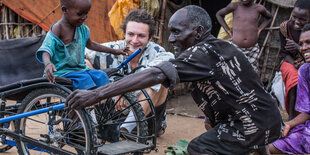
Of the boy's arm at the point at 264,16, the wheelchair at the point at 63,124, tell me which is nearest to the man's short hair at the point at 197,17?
the wheelchair at the point at 63,124

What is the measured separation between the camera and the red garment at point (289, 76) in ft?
14.3

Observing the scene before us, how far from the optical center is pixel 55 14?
6.13 metres

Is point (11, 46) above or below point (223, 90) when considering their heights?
above

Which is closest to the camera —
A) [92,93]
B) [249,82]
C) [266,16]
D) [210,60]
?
[92,93]

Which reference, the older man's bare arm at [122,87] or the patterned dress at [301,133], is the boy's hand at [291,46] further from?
the older man's bare arm at [122,87]

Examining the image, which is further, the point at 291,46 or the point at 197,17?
the point at 291,46

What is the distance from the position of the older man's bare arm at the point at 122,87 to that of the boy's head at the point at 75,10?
1173 mm

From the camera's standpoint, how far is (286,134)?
3.57 meters

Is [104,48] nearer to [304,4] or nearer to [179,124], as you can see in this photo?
[179,124]

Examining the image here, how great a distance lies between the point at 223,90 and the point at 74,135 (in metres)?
1.32

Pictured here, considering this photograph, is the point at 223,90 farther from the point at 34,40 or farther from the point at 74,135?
the point at 34,40

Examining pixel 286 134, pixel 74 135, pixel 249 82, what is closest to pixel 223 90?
pixel 249 82

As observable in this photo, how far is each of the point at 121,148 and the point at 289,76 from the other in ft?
9.34

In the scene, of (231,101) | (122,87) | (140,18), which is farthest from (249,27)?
(122,87)
